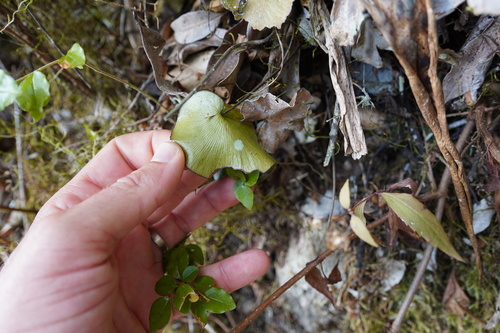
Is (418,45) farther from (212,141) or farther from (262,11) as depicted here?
(212,141)

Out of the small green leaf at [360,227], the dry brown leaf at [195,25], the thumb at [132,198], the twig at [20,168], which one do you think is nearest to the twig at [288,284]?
the small green leaf at [360,227]

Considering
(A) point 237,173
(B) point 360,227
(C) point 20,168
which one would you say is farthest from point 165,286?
(C) point 20,168

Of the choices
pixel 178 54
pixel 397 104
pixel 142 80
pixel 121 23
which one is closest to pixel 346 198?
pixel 397 104

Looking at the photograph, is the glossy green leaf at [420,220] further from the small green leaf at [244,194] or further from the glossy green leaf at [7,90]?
the glossy green leaf at [7,90]

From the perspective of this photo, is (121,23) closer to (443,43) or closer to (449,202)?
(443,43)

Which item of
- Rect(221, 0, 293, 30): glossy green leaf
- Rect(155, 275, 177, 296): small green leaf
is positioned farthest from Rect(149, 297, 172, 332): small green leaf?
Rect(221, 0, 293, 30): glossy green leaf

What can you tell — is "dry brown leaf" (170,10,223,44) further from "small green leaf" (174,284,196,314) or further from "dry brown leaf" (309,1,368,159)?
"small green leaf" (174,284,196,314)

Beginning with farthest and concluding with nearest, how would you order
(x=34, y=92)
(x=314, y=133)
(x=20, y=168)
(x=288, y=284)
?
1. (x=20, y=168)
2. (x=314, y=133)
3. (x=288, y=284)
4. (x=34, y=92)
